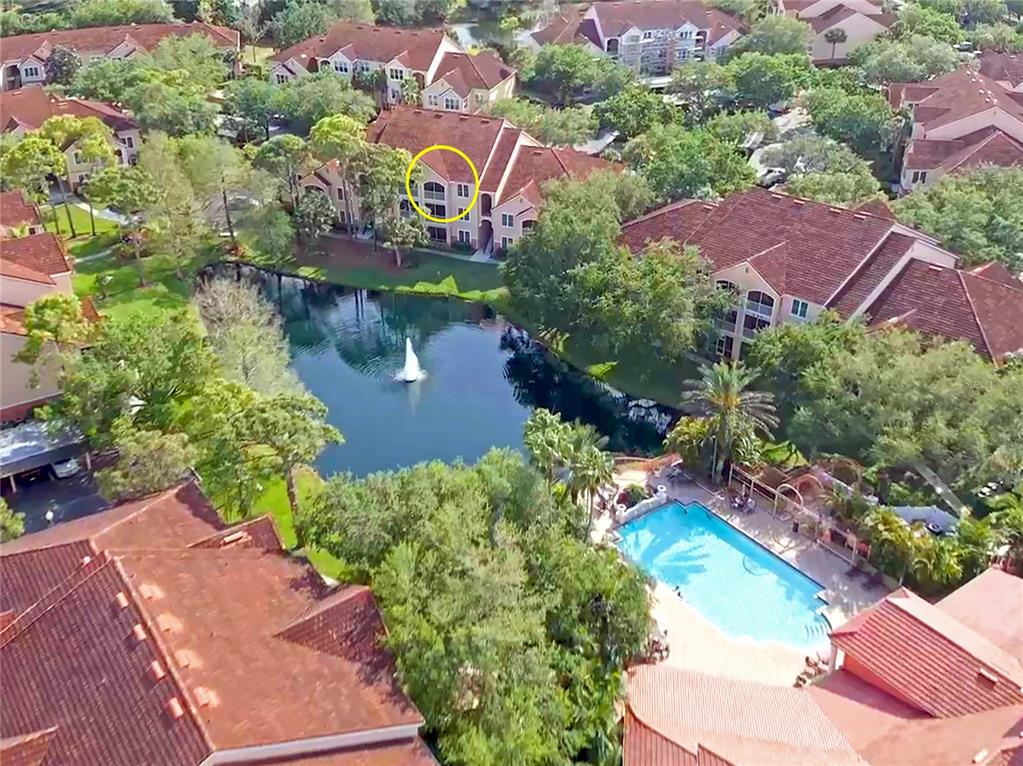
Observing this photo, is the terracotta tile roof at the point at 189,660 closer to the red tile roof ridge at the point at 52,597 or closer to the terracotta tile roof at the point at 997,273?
the red tile roof ridge at the point at 52,597

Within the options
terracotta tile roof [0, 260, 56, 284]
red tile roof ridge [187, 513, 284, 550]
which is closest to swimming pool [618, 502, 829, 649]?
red tile roof ridge [187, 513, 284, 550]

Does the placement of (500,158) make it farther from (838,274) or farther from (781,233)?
(838,274)

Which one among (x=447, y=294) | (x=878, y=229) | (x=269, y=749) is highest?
(x=878, y=229)

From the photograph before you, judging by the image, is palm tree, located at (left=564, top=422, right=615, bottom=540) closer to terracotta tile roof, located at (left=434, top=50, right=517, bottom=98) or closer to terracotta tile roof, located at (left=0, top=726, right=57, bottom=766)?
terracotta tile roof, located at (left=0, top=726, right=57, bottom=766)

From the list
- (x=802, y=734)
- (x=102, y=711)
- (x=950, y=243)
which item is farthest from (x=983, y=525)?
(x=102, y=711)

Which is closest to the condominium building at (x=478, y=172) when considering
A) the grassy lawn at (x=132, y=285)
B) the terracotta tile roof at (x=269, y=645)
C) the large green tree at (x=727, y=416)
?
the grassy lawn at (x=132, y=285)

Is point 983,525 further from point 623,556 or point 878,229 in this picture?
point 878,229

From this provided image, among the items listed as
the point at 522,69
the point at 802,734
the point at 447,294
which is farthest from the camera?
the point at 522,69
